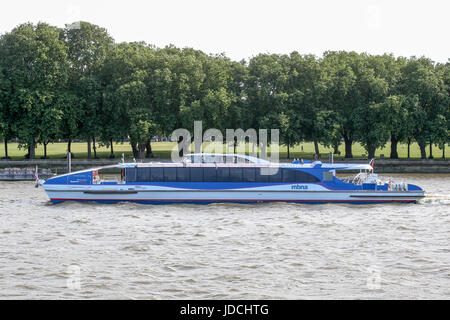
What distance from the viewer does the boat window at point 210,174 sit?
43.8m

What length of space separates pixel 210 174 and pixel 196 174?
969 millimetres

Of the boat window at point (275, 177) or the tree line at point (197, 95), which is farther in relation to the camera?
the tree line at point (197, 95)

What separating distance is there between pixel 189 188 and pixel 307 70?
43532 millimetres

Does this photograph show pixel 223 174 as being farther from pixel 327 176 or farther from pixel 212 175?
pixel 327 176

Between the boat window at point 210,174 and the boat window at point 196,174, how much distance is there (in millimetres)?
271

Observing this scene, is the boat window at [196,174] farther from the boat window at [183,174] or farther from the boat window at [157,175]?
the boat window at [157,175]

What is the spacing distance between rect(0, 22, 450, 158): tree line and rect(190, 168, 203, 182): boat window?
3237cm

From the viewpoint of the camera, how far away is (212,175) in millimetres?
43844

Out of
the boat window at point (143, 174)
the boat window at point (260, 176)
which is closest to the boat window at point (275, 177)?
the boat window at point (260, 176)

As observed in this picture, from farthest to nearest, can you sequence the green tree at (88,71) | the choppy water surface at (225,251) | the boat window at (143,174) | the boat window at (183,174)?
1. the green tree at (88,71)
2. the boat window at (143,174)
3. the boat window at (183,174)
4. the choppy water surface at (225,251)

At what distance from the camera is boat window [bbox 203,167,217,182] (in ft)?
144

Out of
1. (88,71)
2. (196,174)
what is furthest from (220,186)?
(88,71)

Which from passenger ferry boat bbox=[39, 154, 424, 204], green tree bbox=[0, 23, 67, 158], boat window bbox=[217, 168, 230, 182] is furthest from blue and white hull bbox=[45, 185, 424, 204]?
green tree bbox=[0, 23, 67, 158]

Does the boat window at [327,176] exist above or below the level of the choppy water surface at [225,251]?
above
